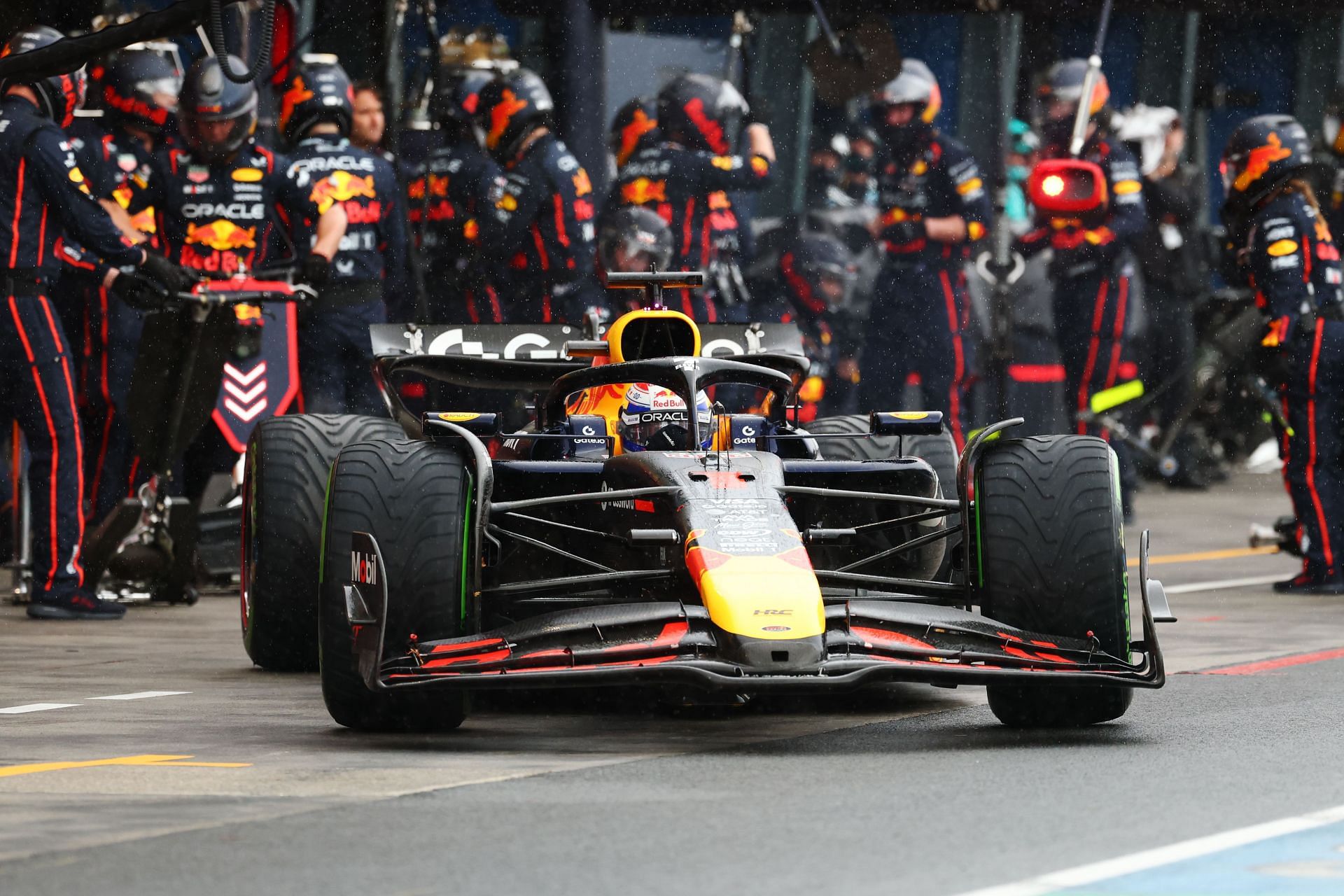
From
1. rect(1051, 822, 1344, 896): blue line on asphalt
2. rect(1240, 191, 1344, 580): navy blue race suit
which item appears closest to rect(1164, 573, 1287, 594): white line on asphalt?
rect(1240, 191, 1344, 580): navy blue race suit

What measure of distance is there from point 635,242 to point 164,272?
5158mm

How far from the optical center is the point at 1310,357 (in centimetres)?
1233

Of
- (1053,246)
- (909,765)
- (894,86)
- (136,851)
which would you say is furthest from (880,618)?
(894,86)

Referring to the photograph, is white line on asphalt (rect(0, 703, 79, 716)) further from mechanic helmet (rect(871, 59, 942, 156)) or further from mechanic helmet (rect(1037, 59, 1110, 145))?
mechanic helmet (rect(1037, 59, 1110, 145))

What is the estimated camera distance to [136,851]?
17.1ft

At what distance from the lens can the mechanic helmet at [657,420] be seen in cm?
846

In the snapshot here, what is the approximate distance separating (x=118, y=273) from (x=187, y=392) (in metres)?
0.65

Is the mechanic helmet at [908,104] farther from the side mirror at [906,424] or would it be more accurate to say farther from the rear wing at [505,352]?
the side mirror at [906,424]

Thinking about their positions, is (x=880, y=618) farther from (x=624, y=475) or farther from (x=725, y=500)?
(x=624, y=475)

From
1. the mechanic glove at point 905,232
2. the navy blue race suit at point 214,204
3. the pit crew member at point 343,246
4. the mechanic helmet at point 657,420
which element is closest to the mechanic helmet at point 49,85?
the navy blue race suit at point 214,204

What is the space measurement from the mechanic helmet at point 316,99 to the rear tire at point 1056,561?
7.11 m

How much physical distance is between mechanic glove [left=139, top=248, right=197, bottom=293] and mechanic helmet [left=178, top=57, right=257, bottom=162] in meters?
1.23

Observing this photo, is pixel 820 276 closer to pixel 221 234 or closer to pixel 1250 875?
pixel 221 234

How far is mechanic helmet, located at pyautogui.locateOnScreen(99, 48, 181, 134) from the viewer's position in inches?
513
